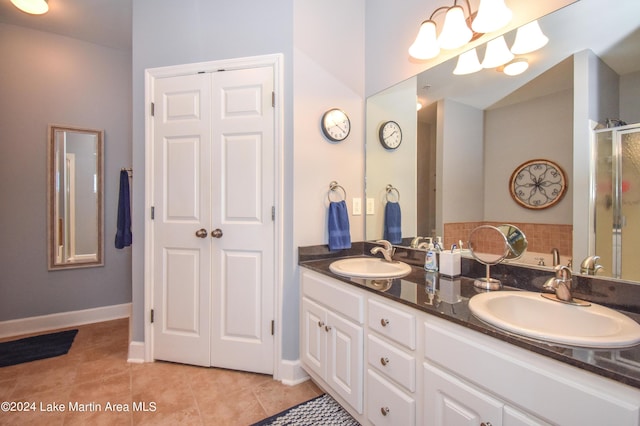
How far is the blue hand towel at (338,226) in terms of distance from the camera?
197 centimetres

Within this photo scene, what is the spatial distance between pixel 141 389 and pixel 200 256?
0.87 metres

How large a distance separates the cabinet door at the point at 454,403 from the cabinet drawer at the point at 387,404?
0.27ft

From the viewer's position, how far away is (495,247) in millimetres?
1354

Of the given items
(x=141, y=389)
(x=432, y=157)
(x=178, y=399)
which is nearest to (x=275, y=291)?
(x=178, y=399)

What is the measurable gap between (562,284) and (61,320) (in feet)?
12.4

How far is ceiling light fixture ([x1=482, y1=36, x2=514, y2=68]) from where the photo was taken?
4.55 feet

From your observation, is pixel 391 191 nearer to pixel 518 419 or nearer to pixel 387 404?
pixel 387 404

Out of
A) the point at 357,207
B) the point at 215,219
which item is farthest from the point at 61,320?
the point at 357,207

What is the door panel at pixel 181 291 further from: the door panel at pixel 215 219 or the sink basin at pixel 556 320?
the sink basin at pixel 556 320

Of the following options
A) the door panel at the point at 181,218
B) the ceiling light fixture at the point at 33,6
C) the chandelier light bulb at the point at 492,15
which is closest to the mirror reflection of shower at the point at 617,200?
the chandelier light bulb at the point at 492,15

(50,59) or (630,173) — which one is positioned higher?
(50,59)

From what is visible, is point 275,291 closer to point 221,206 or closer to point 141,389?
point 221,206

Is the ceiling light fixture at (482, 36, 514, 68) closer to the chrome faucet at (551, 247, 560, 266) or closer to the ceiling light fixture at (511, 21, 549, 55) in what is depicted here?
the ceiling light fixture at (511, 21, 549, 55)

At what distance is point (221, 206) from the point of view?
1987 millimetres
